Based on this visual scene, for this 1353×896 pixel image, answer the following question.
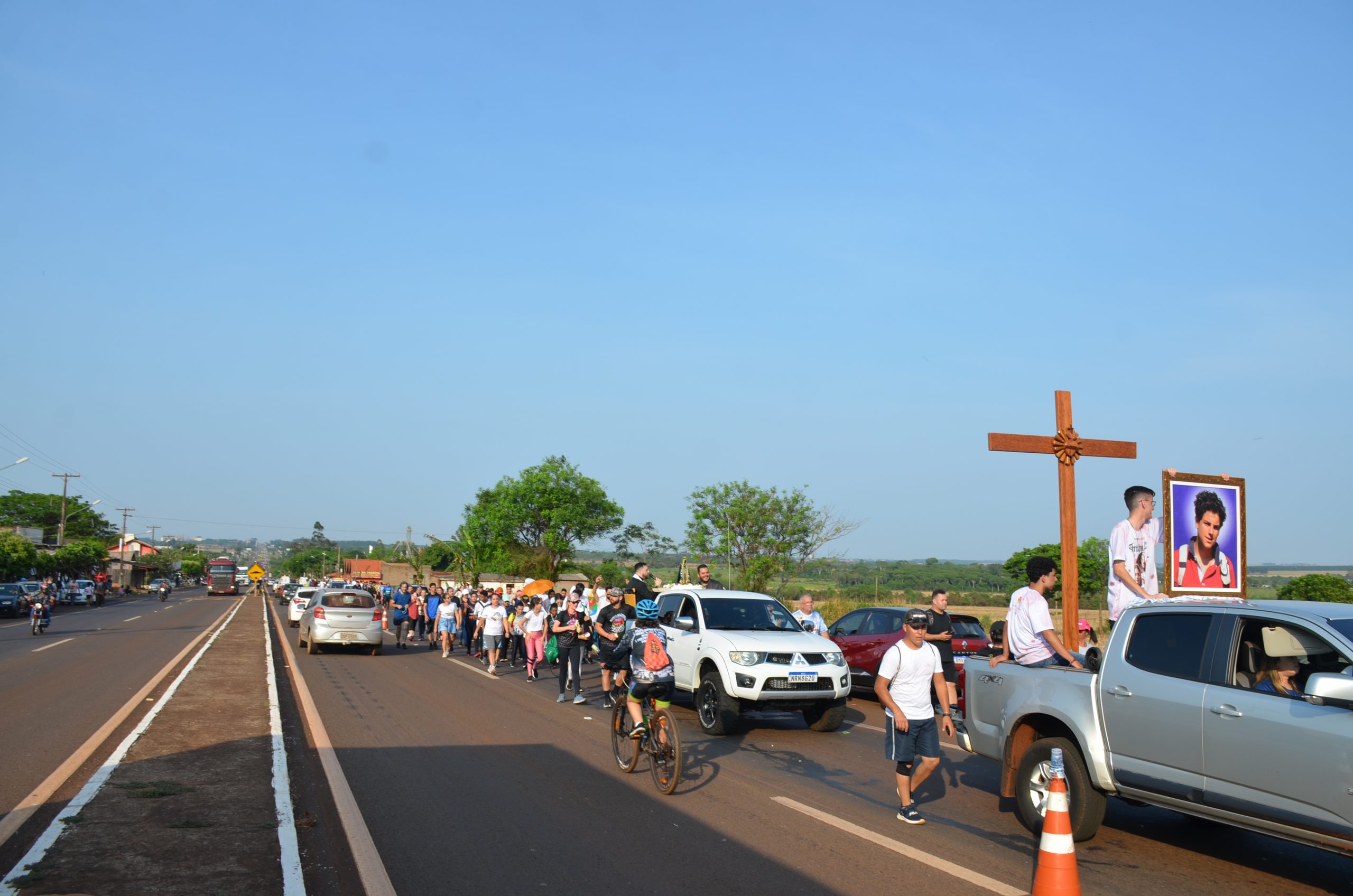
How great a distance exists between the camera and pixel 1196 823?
786 centimetres

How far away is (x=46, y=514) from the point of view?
110875mm

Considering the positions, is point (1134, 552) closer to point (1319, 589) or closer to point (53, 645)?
point (1319, 589)

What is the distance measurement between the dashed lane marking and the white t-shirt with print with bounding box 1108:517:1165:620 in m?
23.9

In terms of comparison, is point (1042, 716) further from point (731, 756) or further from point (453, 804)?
point (453, 804)

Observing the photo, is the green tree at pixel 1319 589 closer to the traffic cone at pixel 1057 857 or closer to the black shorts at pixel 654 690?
the black shorts at pixel 654 690

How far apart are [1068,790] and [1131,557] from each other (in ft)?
8.68

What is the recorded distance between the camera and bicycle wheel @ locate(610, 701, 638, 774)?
9.38 meters

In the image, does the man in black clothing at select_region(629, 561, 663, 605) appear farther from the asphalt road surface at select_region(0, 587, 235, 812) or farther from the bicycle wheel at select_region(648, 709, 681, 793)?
the asphalt road surface at select_region(0, 587, 235, 812)

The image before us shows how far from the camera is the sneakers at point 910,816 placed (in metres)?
7.54

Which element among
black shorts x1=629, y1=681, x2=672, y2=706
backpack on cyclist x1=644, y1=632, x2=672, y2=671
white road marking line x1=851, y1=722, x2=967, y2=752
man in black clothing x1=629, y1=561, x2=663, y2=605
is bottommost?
white road marking line x1=851, y1=722, x2=967, y2=752

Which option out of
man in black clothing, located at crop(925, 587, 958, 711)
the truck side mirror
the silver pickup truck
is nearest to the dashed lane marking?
man in black clothing, located at crop(925, 587, 958, 711)

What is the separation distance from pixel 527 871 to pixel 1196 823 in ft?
18.3

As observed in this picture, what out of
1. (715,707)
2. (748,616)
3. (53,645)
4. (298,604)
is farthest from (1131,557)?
(298,604)

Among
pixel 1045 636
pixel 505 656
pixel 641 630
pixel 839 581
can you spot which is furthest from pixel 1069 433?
pixel 839 581
